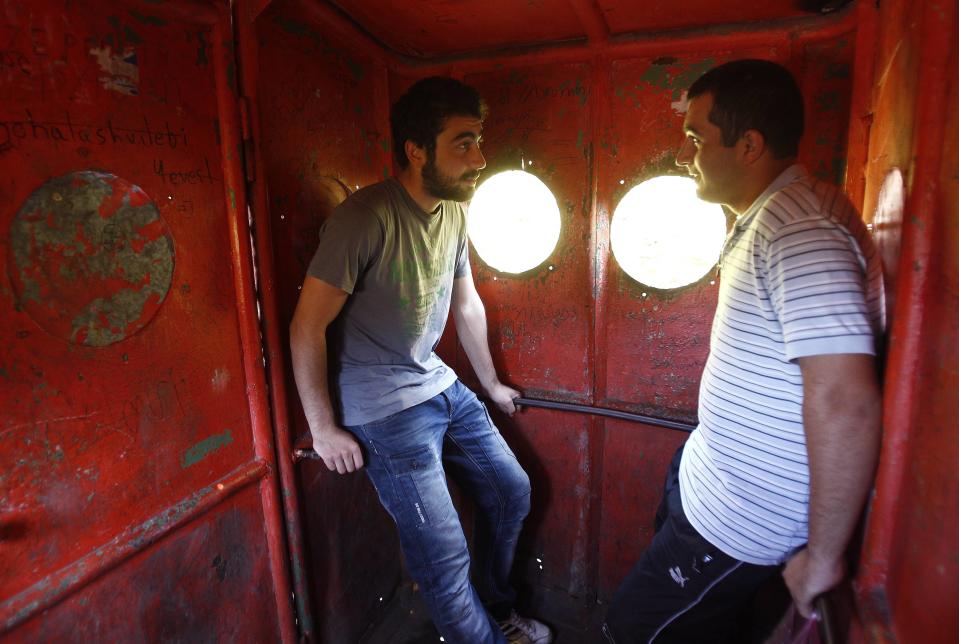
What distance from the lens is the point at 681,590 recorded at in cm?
148

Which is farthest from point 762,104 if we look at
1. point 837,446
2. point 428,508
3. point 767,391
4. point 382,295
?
point 428,508

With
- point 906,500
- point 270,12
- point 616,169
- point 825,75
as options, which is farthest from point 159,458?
point 825,75

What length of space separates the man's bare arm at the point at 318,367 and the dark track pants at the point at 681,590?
1.05 meters

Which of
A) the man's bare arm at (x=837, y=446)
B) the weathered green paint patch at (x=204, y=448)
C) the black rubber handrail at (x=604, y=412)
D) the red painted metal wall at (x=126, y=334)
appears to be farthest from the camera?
the black rubber handrail at (x=604, y=412)

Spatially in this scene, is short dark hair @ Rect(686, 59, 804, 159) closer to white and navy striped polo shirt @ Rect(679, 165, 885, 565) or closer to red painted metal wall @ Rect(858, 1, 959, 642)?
white and navy striped polo shirt @ Rect(679, 165, 885, 565)

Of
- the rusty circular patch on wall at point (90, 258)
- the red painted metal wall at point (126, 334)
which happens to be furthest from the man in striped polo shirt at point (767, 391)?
the rusty circular patch on wall at point (90, 258)

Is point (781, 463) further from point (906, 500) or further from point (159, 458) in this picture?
point (159, 458)

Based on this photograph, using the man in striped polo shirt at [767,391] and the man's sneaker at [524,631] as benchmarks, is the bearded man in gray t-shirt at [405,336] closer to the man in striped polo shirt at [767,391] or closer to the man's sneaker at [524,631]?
the man's sneaker at [524,631]

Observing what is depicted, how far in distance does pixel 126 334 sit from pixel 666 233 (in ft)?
6.45

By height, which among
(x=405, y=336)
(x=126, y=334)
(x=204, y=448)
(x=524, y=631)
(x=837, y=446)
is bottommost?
(x=524, y=631)

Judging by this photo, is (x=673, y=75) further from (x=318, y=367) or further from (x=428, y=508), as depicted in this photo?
(x=428, y=508)

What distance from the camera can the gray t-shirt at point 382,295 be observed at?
178 centimetres

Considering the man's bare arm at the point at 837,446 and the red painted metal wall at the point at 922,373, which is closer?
the red painted metal wall at the point at 922,373

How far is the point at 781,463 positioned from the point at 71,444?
1.79m
